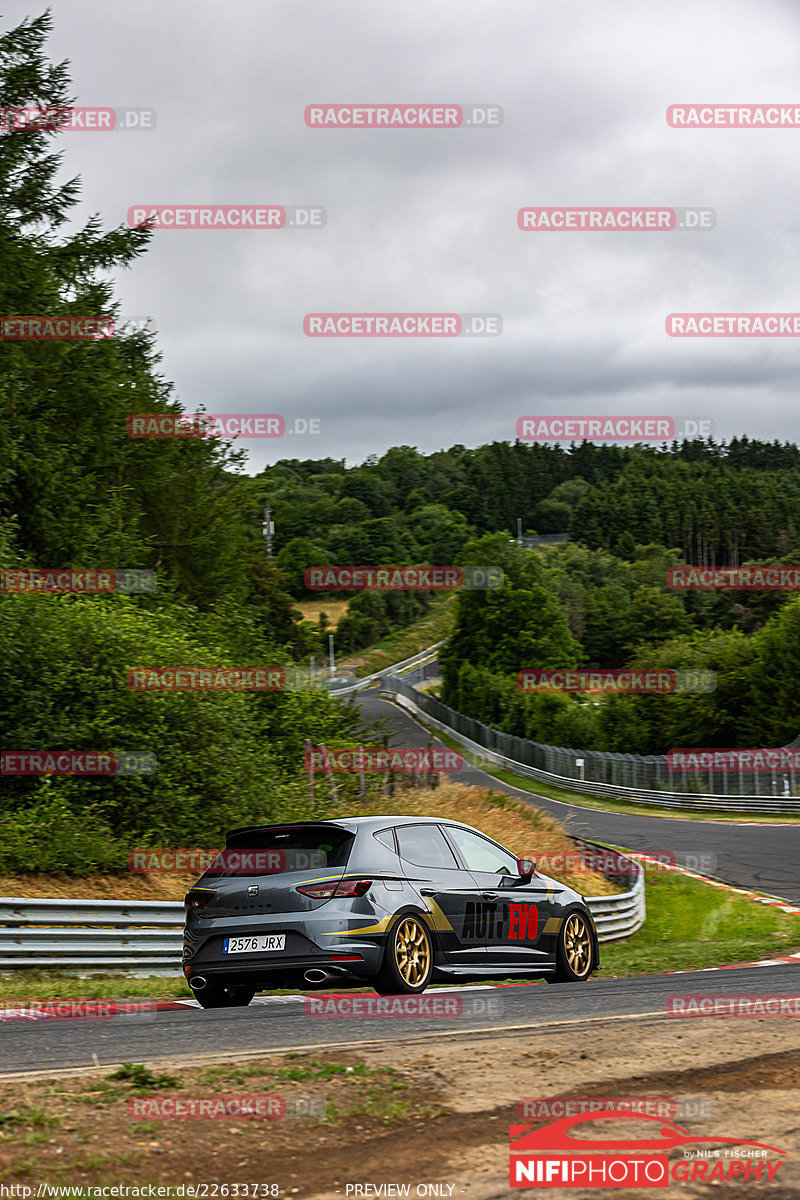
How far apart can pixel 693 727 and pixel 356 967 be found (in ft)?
200

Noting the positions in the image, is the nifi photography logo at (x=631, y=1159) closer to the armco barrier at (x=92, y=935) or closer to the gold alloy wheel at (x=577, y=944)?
the gold alloy wheel at (x=577, y=944)

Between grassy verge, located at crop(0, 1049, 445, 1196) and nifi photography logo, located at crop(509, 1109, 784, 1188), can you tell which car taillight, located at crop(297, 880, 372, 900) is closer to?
grassy verge, located at crop(0, 1049, 445, 1196)

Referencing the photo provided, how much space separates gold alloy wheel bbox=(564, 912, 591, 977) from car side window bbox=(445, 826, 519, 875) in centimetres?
83

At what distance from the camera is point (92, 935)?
39.3ft

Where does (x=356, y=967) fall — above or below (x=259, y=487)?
below

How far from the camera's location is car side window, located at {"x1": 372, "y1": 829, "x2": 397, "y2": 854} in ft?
29.9

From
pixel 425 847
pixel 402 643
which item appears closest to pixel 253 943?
pixel 425 847

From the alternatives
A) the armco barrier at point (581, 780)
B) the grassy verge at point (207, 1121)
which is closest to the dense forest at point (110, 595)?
the grassy verge at point (207, 1121)

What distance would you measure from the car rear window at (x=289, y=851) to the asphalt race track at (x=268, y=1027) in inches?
39.8

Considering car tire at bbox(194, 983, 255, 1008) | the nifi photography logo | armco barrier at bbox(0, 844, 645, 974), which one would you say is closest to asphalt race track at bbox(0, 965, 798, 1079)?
car tire at bbox(194, 983, 255, 1008)

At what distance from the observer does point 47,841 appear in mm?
14508

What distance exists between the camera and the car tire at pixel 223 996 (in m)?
9.27

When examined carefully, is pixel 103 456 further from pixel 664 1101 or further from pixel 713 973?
pixel 664 1101

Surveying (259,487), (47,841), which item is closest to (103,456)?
(259,487)
